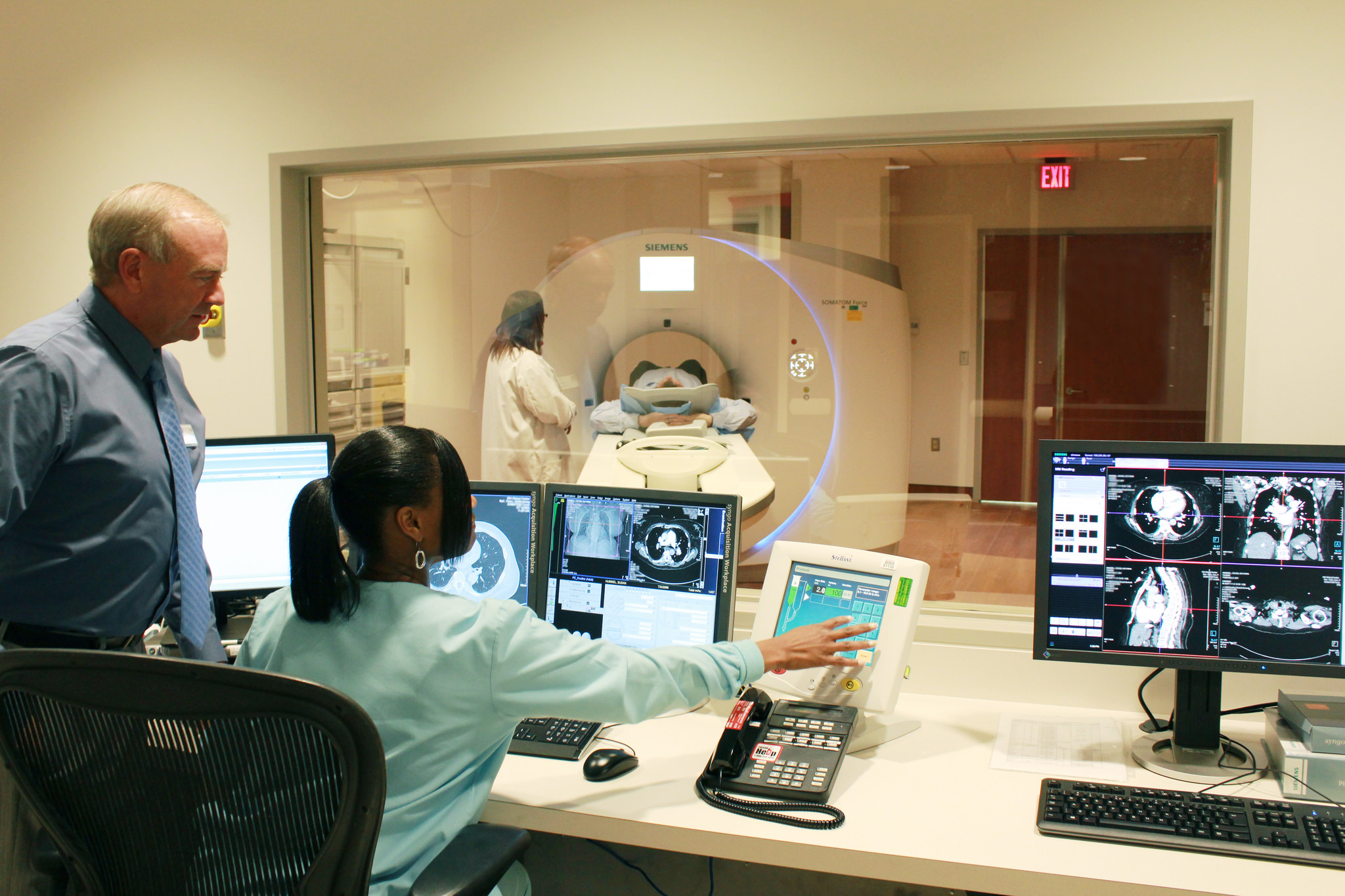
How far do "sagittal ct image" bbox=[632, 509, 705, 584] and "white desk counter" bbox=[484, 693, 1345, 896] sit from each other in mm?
283

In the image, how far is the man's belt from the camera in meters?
1.51

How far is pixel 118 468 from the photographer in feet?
5.01

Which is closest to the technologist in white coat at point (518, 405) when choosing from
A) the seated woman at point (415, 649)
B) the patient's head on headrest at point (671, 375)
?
the patient's head on headrest at point (671, 375)

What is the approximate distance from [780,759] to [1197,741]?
71 centimetres

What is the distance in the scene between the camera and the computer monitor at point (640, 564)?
179cm

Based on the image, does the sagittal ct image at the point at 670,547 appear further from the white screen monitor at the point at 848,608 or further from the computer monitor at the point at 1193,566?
the computer monitor at the point at 1193,566

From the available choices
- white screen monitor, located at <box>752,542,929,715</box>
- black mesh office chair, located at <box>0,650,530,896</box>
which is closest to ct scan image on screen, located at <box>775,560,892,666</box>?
white screen monitor, located at <box>752,542,929,715</box>

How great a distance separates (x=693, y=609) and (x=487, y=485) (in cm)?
50

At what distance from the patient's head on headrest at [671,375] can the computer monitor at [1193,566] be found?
1233 mm

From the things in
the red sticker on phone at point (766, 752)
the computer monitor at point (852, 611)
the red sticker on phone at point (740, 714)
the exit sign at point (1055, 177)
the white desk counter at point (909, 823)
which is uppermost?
the exit sign at point (1055, 177)

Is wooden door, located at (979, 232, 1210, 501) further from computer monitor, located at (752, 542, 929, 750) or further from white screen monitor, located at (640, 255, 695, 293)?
white screen monitor, located at (640, 255, 695, 293)

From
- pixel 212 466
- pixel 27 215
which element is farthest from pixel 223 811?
pixel 27 215

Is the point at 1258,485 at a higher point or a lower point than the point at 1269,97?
lower

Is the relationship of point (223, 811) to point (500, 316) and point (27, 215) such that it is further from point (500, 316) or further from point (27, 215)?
point (27, 215)
